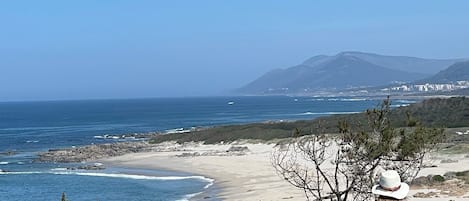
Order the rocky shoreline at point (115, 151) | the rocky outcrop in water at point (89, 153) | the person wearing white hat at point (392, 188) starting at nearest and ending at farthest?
the person wearing white hat at point (392, 188), the rocky shoreline at point (115, 151), the rocky outcrop in water at point (89, 153)

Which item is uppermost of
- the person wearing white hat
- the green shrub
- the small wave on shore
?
the person wearing white hat

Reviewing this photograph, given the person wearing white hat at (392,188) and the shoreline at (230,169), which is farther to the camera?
the shoreline at (230,169)

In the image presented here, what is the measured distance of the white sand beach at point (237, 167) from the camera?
26844 mm

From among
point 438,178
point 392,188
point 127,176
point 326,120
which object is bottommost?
point 127,176

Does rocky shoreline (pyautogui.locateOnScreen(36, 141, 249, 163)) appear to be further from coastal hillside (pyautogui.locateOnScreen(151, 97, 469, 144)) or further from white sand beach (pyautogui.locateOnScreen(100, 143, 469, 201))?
coastal hillside (pyautogui.locateOnScreen(151, 97, 469, 144))

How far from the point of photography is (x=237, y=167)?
3947 centimetres

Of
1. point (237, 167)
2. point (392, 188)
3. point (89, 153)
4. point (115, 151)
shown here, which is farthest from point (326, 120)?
→ point (392, 188)

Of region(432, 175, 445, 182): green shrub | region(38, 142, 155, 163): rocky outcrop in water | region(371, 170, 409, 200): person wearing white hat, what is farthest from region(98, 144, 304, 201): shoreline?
region(371, 170, 409, 200): person wearing white hat

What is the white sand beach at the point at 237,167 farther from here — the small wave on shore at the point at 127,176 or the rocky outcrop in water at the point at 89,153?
the rocky outcrop in water at the point at 89,153

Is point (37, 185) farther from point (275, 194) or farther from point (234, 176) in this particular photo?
point (275, 194)

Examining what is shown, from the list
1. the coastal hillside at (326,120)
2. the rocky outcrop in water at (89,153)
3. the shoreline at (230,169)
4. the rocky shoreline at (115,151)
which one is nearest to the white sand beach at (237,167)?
the shoreline at (230,169)

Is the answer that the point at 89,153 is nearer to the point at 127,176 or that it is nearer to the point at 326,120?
the point at 127,176

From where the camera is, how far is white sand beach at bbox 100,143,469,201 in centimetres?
2684

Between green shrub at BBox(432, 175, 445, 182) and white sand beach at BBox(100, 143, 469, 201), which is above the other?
green shrub at BBox(432, 175, 445, 182)
